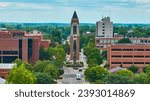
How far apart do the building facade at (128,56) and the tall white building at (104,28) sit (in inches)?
335

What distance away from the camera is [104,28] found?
23109mm

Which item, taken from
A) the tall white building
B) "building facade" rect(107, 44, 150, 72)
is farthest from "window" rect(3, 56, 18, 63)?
the tall white building

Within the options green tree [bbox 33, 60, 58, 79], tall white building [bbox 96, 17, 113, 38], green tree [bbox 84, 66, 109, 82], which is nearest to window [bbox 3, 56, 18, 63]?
green tree [bbox 33, 60, 58, 79]

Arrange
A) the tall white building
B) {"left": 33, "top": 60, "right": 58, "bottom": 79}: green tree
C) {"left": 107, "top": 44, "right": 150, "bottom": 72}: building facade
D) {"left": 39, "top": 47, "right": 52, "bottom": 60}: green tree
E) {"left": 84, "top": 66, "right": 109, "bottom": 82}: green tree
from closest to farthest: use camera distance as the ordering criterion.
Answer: {"left": 84, "top": 66, "right": 109, "bottom": 82}: green tree, {"left": 33, "top": 60, "right": 58, "bottom": 79}: green tree, {"left": 107, "top": 44, "right": 150, "bottom": 72}: building facade, {"left": 39, "top": 47, "right": 52, "bottom": 60}: green tree, the tall white building

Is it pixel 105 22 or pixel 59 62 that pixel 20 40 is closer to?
pixel 59 62

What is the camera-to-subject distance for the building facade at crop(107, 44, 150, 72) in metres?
13.8

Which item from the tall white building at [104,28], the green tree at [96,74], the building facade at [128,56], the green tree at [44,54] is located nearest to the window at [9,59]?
the green tree at [44,54]

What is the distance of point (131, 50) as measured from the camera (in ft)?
46.3

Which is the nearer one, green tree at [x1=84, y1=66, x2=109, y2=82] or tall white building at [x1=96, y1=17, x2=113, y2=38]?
green tree at [x1=84, y1=66, x2=109, y2=82]

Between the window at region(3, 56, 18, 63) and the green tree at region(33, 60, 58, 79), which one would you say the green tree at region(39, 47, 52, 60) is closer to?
the window at region(3, 56, 18, 63)

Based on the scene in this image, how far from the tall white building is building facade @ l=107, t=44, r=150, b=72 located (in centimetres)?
850

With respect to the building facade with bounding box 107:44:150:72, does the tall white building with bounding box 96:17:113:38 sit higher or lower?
higher

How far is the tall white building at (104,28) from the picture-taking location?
75.0 ft

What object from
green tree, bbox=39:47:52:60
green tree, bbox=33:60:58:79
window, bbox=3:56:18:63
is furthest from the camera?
green tree, bbox=39:47:52:60
